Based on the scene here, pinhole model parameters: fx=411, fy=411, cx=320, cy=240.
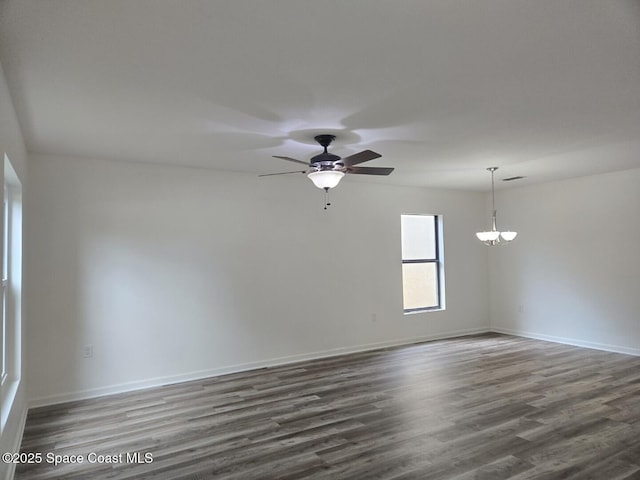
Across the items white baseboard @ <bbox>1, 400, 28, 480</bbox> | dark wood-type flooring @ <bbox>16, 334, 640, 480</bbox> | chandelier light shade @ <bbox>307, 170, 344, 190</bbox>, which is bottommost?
dark wood-type flooring @ <bbox>16, 334, 640, 480</bbox>

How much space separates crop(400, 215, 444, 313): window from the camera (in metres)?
6.58

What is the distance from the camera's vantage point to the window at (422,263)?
6582 mm

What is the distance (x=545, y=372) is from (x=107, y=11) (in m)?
5.18

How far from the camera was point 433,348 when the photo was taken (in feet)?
19.5

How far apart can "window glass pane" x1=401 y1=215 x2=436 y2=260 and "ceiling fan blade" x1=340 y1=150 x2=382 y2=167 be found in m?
3.35

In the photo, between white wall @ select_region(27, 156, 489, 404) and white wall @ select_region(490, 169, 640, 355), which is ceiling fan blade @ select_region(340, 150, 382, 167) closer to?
white wall @ select_region(27, 156, 489, 404)

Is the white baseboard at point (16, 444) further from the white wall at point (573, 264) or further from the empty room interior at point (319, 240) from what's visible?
the white wall at point (573, 264)

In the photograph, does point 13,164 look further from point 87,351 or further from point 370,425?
point 370,425

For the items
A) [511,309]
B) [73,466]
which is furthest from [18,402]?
[511,309]

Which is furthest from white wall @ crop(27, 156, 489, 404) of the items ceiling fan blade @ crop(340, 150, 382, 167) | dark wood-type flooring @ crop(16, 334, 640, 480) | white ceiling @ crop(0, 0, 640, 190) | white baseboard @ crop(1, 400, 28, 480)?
ceiling fan blade @ crop(340, 150, 382, 167)

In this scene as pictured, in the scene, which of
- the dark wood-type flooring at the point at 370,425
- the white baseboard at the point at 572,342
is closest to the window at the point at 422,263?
the white baseboard at the point at 572,342

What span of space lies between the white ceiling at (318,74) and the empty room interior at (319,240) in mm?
17

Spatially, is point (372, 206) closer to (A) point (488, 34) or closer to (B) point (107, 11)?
(A) point (488, 34)

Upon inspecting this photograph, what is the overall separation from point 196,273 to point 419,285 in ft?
11.9
